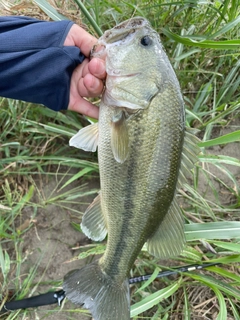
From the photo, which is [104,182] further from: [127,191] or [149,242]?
[149,242]

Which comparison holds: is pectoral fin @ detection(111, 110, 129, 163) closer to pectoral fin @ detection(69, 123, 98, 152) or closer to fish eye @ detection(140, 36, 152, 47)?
pectoral fin @ detection(69, 123, 98, 152)

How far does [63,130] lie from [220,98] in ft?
4.16

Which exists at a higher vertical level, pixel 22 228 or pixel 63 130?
pixel 63 130

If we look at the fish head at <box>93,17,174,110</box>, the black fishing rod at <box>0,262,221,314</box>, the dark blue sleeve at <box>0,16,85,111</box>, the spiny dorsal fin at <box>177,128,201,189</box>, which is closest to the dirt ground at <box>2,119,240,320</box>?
the black fishing rod at <box>0,262,221,314</box>

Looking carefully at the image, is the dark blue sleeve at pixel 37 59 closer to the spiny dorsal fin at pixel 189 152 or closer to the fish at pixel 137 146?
the fish at pixel 137 146

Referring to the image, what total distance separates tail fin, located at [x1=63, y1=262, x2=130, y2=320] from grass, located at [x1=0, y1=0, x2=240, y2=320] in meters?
0.27

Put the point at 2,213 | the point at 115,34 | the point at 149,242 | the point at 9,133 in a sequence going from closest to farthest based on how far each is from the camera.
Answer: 1. the point at 115,34
2. the point at 149,242
3. the point at 2,213
4. the point at 9,133

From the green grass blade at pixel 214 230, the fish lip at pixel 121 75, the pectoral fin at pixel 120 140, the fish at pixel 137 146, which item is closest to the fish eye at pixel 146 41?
the fish at pixel 137 146

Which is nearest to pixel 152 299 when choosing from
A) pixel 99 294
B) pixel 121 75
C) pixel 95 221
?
pixel 99 294

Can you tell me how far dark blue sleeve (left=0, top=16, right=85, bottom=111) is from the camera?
1.73m

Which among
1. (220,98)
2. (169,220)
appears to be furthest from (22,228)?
(220,98)

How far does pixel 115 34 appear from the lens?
1459 mm

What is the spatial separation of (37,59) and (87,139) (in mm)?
543

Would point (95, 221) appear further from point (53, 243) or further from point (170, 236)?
point (53, 243)
